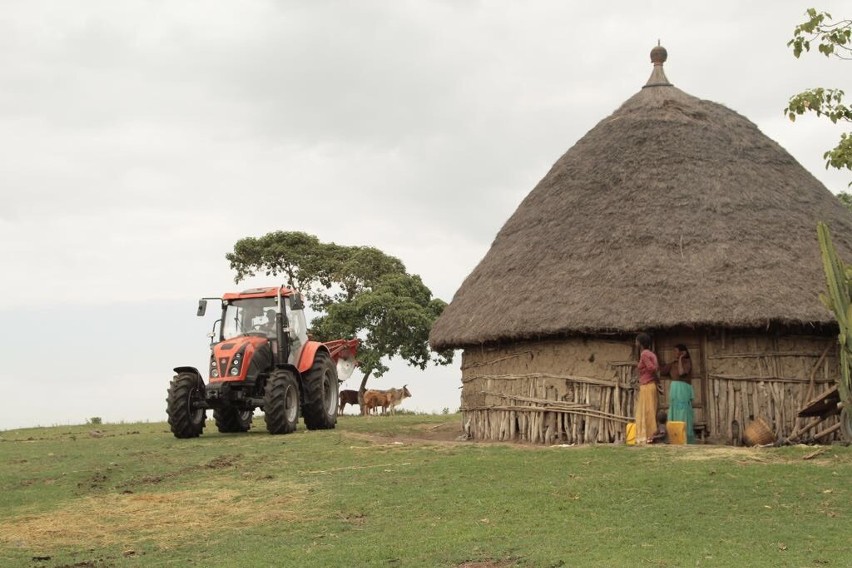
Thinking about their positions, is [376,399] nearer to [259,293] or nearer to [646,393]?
[259,293]

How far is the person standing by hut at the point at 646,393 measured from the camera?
15898 mm

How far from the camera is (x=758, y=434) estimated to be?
16328 mm

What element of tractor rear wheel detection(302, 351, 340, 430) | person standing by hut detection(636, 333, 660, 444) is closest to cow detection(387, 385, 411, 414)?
tractor rear wheel detection(302, 351, 340, 430)

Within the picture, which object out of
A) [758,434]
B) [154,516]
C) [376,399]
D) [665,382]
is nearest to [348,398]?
[376,399]

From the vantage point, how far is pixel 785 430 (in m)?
16.7

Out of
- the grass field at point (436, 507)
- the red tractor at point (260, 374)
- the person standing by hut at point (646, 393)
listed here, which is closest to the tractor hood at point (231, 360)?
the red tractor at point (260, 374)

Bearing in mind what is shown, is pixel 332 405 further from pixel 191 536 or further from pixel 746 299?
pixel 191 536

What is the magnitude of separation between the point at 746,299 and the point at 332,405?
9496 mm

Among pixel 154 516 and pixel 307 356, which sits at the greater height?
pixel 307 356

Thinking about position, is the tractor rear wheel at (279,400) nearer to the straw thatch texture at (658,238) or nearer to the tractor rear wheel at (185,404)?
the tractor rear wheel at (185,404)

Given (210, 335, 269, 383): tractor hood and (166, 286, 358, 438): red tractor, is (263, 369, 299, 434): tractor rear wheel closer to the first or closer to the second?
(166, 286, 358, 438): red tractor

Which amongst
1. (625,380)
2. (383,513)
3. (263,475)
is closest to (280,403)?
(263,475)

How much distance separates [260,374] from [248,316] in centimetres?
158

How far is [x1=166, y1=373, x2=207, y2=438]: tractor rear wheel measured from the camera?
19.4 m
